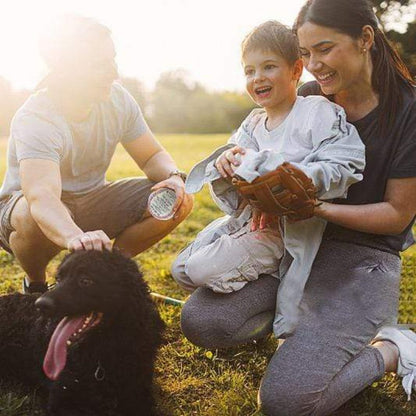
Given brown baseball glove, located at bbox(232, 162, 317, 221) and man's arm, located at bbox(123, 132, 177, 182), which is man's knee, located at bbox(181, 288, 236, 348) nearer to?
brown baseball glove, located at bbox(232, 162, 317, 221)

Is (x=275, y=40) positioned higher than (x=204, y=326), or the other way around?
(x=275, y=40)

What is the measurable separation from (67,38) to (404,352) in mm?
2549

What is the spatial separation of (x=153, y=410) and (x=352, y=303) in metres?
1.13

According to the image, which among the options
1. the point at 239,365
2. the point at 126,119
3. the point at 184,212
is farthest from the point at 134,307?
the point at 126,119

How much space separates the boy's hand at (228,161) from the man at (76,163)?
0.69m

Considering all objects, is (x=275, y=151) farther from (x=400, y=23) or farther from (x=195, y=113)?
(x=195, y=113)

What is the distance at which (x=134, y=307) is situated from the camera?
8.89 feet

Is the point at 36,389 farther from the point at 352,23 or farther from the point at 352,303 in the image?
the point at 352,23

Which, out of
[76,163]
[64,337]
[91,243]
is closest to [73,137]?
[76,163]

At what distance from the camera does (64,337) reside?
2.61 m

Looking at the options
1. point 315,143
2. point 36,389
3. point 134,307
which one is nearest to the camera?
point 134,307

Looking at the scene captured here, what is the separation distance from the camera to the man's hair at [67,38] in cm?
345

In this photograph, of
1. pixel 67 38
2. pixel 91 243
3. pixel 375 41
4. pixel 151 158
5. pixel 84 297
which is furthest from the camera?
pixel 151 158

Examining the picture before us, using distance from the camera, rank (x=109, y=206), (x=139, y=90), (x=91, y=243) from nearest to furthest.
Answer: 1. (x=91, y=243)
2. (x=109, y=206)
3. (x=139, y=90)
